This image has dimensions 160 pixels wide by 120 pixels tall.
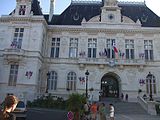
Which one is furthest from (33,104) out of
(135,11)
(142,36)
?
(135,11)

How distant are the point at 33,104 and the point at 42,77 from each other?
8.42m

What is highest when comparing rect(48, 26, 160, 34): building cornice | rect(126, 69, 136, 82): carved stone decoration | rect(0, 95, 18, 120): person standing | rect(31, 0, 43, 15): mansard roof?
rect(31, 0, 43, 15): mansard roof

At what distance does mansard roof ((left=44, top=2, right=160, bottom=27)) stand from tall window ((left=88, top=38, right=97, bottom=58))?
416cm

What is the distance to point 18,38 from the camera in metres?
33.3

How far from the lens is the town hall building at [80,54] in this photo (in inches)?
1258

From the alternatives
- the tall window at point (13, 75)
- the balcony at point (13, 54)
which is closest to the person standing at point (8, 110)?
the balcony at point (13, 54)

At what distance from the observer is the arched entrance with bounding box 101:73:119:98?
3712cm

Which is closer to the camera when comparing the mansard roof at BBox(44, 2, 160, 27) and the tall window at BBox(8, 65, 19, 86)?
the tall window at BBox(8, 65, 19, 86)

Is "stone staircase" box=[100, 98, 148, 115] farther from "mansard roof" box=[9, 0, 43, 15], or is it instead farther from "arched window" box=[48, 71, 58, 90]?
"mansard roof" box=[9, 0, 43, 15]

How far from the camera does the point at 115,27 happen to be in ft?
119

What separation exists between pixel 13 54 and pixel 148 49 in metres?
20.8

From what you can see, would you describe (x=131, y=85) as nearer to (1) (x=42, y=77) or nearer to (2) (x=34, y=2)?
(1) (x=42, y=77)

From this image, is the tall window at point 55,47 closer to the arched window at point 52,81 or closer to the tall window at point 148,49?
the arched window at point 52,81

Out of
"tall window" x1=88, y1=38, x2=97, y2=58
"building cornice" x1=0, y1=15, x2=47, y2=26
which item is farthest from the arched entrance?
"building cornice" x1=0, y1=15, x2=47, y2=26
